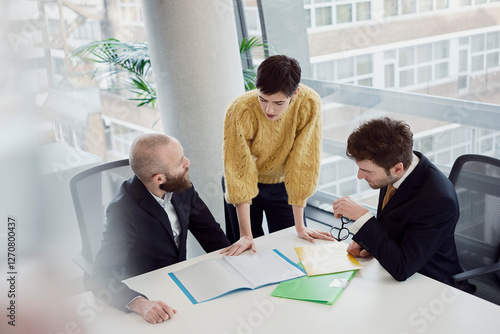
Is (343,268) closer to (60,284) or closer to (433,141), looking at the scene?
(60,284)

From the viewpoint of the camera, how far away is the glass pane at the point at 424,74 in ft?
10.7

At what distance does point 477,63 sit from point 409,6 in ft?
1.90

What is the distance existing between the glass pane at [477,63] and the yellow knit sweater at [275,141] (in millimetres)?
1334

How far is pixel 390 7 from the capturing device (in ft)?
11.1

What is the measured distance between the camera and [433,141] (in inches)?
131

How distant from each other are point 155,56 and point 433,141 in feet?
6.02

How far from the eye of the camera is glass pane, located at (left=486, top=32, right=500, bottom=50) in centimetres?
282

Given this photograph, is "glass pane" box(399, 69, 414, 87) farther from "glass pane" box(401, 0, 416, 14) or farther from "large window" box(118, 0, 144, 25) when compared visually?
"large window" box(118, 0, 144, 25)

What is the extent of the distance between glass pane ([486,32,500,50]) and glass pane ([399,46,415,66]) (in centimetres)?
56

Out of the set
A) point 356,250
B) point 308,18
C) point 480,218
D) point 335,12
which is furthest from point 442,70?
point 356,250

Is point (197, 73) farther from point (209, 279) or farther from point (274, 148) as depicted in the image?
point (209, 279)

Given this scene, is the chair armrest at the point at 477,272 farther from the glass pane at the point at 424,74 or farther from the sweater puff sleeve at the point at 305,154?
the glass pane at the point at 424,74

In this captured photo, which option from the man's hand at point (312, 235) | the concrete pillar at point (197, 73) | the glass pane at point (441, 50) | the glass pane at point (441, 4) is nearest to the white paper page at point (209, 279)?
the man's hand at point (312, 235)

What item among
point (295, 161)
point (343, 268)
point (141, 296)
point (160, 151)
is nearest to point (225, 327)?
point (141, 296)
